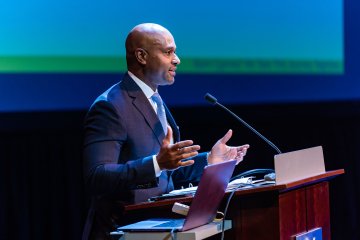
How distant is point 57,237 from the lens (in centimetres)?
402

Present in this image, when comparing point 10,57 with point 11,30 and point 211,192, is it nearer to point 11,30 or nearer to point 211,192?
point 11,30

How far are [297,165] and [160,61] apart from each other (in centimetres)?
73

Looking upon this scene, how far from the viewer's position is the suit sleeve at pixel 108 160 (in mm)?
2082

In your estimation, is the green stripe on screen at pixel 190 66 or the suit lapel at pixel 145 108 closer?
the suit lapel at pixel 145 108

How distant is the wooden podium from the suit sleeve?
0.09 meters

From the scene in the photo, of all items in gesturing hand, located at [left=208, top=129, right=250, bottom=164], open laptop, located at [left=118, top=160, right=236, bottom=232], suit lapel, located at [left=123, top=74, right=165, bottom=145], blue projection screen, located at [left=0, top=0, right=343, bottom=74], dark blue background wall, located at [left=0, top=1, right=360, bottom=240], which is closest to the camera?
open laptop, located at [left=118, top=160, right=236, bottom=232]

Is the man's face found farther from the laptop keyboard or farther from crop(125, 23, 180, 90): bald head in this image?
the laptop keyboard

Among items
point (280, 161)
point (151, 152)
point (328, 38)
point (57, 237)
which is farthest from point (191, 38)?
point (280, 161)

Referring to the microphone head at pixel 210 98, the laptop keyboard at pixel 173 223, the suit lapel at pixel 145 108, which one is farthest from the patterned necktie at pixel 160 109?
the laptop keyboard at pixel 173 223

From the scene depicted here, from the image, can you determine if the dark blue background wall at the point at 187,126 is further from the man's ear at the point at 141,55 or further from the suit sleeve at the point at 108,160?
the suit sleeve at the point at 108,160

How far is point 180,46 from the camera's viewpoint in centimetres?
394

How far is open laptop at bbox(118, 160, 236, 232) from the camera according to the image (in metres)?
1.82

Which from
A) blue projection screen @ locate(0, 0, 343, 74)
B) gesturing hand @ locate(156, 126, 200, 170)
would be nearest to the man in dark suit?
gesturing hand @ locate(156, 126, 200, 170)

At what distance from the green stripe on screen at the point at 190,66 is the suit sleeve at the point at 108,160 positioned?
1.34 m
